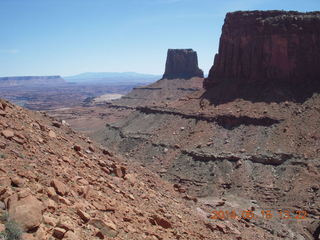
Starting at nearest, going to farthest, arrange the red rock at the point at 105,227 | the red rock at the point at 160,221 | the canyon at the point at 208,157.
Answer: the red rock at the point at 105,227
the canyon at the point at 208,157
the red rock at the point at 160,221

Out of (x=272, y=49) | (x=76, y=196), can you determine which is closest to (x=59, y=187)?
(x=76, y=196)

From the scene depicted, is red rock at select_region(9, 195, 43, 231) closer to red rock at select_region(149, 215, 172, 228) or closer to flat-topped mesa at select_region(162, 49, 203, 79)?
red rock at select_region(149, 215, 172, 228)

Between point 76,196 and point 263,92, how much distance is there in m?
43.8

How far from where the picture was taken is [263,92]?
51375 millimetres

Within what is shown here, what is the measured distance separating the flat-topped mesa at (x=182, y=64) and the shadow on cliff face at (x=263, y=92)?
2526 inches

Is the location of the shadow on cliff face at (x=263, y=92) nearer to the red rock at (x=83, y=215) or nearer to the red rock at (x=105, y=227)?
the red rock at (x=105, y=227)

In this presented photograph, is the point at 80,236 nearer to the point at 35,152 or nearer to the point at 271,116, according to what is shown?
the point at 35,152

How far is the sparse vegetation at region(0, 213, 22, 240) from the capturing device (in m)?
7.89

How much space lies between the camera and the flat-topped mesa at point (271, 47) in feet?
166

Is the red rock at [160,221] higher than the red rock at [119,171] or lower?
lower

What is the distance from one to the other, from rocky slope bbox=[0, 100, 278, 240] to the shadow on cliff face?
3178cm

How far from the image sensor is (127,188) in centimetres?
1634

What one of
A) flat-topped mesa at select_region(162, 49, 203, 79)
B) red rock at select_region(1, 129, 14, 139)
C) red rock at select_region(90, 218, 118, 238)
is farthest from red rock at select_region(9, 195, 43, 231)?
flat-topped mesa at select_region(162, 49, 203, 79)

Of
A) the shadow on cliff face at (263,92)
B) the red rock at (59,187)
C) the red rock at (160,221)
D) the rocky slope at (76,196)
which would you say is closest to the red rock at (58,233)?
the rocky slope at (76,196)
